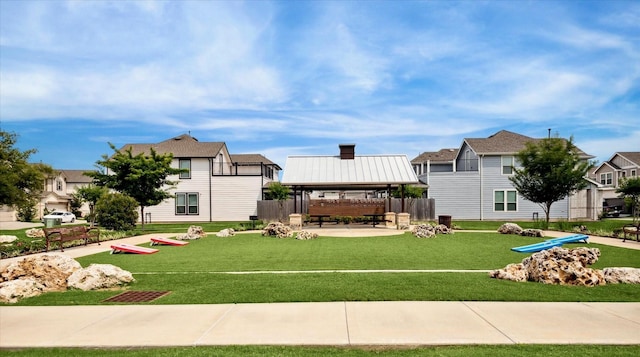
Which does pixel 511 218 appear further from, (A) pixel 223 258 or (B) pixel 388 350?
(B) pixel 388 350

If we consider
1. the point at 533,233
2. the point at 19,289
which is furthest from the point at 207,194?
the point at 19,289

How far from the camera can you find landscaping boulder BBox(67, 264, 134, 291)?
8250mm

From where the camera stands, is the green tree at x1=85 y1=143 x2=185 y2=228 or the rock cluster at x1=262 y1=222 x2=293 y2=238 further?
the green tree at x1=85 y1=143 x2=185 y2=228

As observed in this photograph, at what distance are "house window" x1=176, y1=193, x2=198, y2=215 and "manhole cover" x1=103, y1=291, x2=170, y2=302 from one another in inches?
1193

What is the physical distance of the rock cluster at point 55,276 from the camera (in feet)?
26.8

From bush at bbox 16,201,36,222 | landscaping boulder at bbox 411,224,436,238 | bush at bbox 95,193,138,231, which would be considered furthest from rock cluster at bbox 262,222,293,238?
bush at bbox 16,201,36,222

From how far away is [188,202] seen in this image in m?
37.3

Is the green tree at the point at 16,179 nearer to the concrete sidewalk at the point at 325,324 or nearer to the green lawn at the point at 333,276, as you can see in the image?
the green lawn at the point at 333,276

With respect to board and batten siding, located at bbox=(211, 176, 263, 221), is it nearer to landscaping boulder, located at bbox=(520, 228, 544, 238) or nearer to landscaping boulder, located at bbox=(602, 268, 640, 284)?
landscaping boulder, located at bbox=(520, 228, 544, 238)

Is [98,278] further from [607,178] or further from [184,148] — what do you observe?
[607,178]

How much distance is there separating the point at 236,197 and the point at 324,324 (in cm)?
3212

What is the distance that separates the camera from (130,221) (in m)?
23.0

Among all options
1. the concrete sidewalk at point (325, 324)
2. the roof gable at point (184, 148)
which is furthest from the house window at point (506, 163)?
the concrete sidewalk at point (325, 324)

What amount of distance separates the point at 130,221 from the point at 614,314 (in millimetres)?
22392
